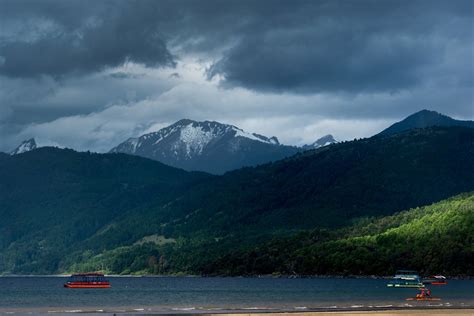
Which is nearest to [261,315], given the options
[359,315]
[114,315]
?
[359,315]

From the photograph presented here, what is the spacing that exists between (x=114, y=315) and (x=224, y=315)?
22240 millimetres

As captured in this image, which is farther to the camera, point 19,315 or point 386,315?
point 19,315

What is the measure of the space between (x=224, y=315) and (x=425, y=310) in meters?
39.4

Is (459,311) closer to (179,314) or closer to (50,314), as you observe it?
(179,314)

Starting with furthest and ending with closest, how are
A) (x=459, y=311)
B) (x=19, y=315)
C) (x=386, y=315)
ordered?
(x=19, y=315) → (x=459, y=311) → (x=386, y=315)

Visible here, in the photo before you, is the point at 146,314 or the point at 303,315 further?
the point at 146,314

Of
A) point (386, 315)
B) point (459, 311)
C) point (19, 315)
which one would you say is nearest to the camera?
point (386, 315)

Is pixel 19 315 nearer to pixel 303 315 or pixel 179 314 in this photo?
pixel 179 314

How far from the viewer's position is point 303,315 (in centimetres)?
14925

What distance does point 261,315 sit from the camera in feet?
502

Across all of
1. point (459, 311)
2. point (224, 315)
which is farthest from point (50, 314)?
point (459, 311)

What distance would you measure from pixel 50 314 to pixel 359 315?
64.3 m

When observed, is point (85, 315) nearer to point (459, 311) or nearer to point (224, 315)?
point (224, 315)

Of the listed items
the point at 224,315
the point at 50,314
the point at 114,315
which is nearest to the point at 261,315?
the point at 224,315
